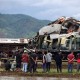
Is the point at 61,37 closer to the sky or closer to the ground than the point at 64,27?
closer to the ground

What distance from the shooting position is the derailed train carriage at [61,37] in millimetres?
53344

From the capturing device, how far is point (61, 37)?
181 ft

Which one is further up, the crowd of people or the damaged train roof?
the damaged train roof

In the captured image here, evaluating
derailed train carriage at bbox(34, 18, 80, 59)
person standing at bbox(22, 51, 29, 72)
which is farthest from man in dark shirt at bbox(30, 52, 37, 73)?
derailed train carriage at bbox(34, 18, 80, 59)

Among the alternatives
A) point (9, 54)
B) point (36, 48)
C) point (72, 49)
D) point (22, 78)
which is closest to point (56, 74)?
point (22, 78)

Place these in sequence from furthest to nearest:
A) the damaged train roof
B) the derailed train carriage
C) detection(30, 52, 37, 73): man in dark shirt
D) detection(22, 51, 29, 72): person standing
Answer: the damaged train roof < the derailed train carriage < detection(22, 51, 29, 72): person standing < detection(30, 52, 37, 73): man in dark shirt

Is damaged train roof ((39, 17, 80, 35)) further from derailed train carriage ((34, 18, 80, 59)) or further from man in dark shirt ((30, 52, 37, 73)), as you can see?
man in dark shirt ((30, 52, 37, 73))

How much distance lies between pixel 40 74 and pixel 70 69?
4.02 metres

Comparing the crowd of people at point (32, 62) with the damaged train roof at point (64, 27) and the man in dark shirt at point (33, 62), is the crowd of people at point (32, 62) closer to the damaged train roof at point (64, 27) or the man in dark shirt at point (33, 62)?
the man in dark shirt at point (33, 62)

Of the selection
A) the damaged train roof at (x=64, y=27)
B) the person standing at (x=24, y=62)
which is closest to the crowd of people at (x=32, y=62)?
the person standing at (x=24, y=62)

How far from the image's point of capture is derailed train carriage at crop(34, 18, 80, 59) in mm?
53344

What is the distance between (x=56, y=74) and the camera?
3834cm

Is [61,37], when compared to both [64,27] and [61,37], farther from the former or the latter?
[64,27]

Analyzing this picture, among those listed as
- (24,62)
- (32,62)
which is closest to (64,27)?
(24,62)
